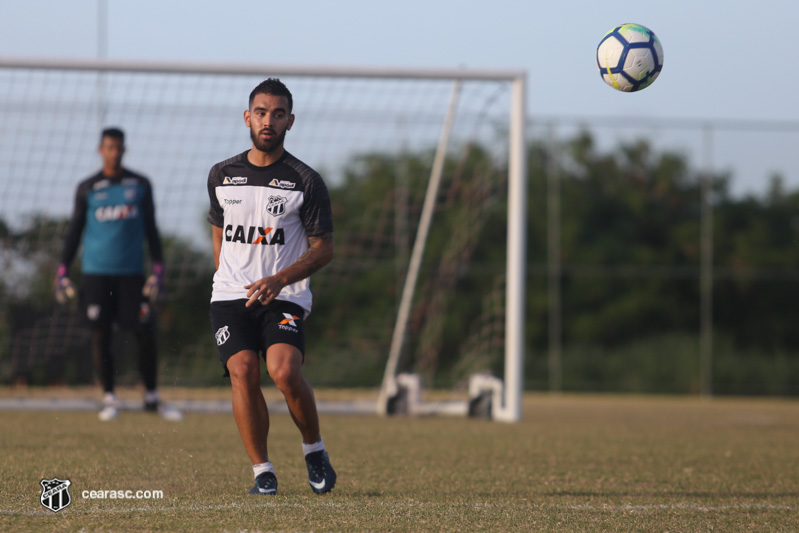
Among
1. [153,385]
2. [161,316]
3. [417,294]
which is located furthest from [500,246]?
[153,385]

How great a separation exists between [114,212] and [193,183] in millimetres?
2314

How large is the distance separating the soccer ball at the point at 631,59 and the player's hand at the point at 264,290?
2658 mm

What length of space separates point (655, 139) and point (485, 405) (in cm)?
812

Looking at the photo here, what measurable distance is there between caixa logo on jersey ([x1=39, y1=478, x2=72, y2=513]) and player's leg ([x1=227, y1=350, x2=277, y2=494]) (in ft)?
2.41

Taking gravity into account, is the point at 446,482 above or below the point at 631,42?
below

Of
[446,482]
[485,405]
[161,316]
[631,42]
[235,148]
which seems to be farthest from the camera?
[161,316]

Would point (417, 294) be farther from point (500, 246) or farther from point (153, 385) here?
point (153, 385)

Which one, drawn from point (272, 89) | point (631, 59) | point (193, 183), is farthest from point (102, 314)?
point (631, 59)

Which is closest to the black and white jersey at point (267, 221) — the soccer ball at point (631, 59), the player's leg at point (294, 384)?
the player's leg at point (294, 384)

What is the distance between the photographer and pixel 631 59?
18.7 feet

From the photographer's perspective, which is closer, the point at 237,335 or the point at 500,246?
the point at 237,335

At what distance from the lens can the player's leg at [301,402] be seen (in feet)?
13.8

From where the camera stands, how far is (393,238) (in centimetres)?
1305

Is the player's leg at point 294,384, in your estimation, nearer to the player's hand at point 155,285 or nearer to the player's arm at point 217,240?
the player's arm at point 217,240
